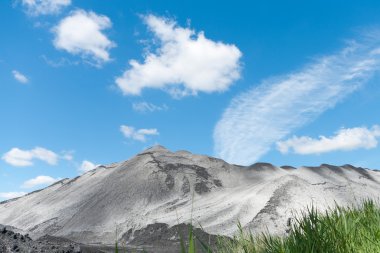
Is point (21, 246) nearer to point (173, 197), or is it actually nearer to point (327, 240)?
point (327, 240)

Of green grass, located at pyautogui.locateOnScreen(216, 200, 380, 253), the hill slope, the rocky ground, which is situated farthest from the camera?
the hill slope

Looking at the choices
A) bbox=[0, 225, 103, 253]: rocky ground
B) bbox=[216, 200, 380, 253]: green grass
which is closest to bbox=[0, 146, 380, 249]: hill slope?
bbox=[0, 225, 103, 253]: rocky ground

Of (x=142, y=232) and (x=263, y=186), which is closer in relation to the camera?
(x=142, y=232)

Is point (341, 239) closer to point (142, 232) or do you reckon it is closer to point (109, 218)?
point (142, 232)

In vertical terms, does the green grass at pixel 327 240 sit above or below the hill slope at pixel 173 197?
below

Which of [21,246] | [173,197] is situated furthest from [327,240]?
[173,197]

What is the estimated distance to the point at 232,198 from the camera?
76.7 ft

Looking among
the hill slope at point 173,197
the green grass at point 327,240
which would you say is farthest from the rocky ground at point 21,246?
the green grass at point 327,240

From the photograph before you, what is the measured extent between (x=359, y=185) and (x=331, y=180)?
5.71ft

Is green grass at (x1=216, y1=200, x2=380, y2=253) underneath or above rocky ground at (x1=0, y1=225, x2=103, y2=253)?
underneath

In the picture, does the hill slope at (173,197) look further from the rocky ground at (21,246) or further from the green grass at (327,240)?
the green grass at (327,240)

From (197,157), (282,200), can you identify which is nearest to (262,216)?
(282,200)

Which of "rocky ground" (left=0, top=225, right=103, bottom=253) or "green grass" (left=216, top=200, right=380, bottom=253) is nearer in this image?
"green grass" (left=216, top=200, right=380, bottom=253)

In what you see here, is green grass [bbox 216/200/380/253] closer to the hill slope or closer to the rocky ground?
the rocky ground
